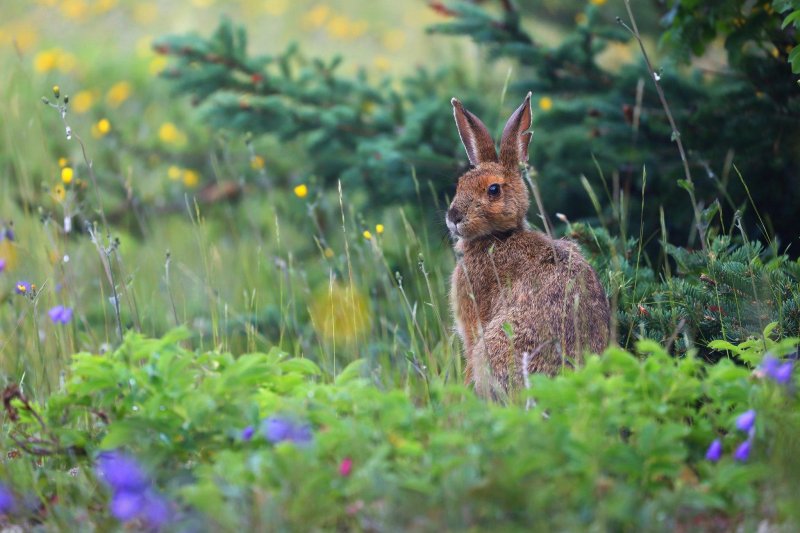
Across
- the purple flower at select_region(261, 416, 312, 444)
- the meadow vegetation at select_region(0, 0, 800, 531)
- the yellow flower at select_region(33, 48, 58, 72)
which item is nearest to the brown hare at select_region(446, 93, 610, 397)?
the meadow vegetation at select_region(0, 0, 800, 531)

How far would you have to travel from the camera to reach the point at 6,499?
2828 millimetres

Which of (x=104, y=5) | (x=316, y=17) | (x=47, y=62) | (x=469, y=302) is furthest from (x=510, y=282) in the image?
(x=104, y=5)

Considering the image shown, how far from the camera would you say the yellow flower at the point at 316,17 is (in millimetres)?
12678

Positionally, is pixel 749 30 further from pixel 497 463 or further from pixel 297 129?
pixel 497 463

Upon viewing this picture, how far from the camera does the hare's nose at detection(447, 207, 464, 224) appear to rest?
458cm

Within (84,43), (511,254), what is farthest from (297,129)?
(84,43)

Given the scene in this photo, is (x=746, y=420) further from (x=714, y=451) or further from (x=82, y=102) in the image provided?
(x=82, y=102)

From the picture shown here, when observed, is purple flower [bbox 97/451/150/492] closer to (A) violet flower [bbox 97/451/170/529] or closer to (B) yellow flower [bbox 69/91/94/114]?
(A) violet flower [bbox 97/451/170/529]

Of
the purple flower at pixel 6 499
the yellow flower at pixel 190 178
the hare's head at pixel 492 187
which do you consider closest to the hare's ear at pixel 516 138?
the hare's head at pixel 492 187

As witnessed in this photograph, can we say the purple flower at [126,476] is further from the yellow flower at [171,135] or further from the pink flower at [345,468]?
the yellow flower at [171,135]

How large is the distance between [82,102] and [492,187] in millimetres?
5754

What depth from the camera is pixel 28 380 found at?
4.57m

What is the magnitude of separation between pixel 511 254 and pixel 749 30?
5.54 feet

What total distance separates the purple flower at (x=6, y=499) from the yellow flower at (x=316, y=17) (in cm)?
1033
